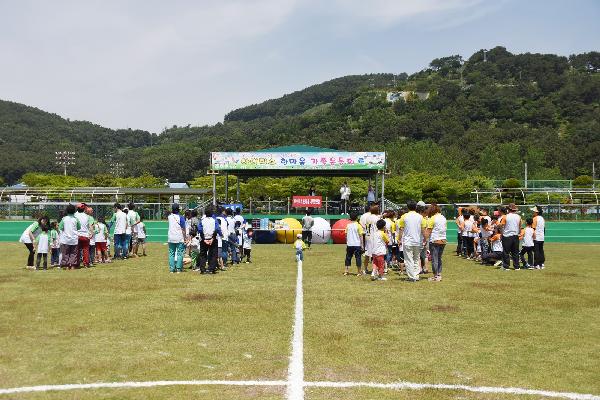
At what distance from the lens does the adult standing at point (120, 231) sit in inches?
749

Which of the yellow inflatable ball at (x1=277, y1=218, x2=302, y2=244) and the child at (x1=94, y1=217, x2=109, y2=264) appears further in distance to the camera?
the yellow inflatable ball at (x1=277, y1=218, x2=302, y2=244)

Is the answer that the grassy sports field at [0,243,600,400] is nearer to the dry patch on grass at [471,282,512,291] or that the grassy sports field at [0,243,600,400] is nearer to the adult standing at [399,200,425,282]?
the dry patch on grass at [471,282,512,291]

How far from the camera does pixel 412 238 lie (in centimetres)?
1405

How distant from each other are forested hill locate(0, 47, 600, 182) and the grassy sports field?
65.3 m

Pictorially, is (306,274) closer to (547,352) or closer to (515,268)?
(515,268)

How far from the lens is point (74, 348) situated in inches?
279

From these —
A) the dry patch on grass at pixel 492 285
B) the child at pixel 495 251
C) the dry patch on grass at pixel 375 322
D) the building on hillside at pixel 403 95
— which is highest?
the building on hillside at pixel 403 95

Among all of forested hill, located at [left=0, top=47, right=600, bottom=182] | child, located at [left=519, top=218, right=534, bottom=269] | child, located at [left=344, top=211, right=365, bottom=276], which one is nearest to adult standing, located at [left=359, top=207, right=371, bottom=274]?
child, located at [left=344, top=211, right=365, bottom=276]

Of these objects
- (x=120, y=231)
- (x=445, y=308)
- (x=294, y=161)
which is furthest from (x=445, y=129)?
(x=445, y=308)

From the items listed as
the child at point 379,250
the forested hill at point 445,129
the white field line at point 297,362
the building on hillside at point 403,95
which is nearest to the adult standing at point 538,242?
the child at point 379,250

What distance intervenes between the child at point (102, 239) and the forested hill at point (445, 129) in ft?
202

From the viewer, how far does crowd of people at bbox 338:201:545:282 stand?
14.3 m

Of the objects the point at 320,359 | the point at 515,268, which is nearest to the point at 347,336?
the point at 320,359

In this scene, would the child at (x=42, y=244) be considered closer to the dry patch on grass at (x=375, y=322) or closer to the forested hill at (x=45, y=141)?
the dry patch on grass at (x=375, y=322)
